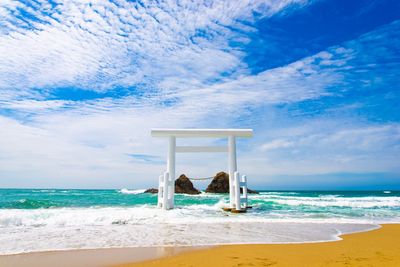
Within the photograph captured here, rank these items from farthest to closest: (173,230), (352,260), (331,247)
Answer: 1. (173,230)
2. (331,247)
3. (352,260)

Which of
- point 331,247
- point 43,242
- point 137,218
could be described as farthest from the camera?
point 137,218

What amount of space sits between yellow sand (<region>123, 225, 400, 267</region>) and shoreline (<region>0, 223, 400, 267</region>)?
0.30 feet

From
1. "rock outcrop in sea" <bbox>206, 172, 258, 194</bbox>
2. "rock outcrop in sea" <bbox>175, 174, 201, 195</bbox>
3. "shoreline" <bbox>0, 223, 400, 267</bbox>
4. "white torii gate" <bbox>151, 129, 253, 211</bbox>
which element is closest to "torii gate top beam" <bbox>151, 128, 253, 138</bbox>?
"white torii gate" <bbox>151, 129, 253, 211</bbox>

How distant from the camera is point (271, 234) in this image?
6.74m

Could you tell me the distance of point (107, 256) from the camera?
4.53 metres

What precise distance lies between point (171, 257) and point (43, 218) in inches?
264

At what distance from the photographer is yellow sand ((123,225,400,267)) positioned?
160 inches

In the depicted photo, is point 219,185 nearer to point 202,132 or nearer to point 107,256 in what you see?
point 202,132

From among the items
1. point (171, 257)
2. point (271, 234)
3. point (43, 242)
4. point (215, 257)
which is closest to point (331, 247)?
point (271, 234)

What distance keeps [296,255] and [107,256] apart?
280cm

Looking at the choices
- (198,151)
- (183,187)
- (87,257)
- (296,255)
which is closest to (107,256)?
(87,257)

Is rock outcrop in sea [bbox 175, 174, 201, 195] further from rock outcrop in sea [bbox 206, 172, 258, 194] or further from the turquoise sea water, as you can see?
the turquoise sea water

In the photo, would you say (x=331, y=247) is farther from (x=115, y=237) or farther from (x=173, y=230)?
(x=115, y=237)

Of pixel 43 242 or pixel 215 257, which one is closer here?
pixel 215 257
